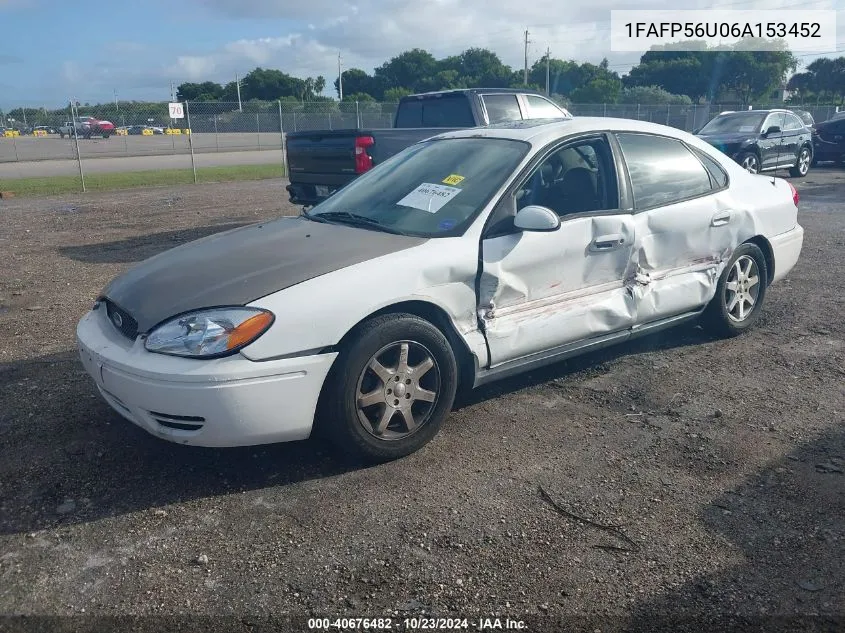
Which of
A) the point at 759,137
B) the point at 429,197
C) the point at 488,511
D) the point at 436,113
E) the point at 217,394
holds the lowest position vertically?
the point at 488,511

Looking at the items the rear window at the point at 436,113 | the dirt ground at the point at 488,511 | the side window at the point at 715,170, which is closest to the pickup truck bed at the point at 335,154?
the rear window at the point at 436,113

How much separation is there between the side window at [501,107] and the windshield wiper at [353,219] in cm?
569

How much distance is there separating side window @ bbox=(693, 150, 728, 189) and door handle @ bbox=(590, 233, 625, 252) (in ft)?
3.89

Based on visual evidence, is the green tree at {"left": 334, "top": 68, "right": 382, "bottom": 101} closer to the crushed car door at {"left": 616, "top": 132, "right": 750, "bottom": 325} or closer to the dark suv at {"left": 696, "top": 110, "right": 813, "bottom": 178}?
the dark suv at {"left": 696, "top": 110, "right": 813, "bottom": 178}

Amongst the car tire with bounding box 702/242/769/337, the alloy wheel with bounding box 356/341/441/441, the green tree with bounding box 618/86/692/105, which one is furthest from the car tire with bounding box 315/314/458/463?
the green tree with bounding box 618/86/692/105

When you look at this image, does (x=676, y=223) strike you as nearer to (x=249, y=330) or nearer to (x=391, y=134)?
(x=249, y=330)

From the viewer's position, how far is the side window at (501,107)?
32.0 ft

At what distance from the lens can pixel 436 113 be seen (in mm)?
10250

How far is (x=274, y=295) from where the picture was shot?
3350 millimetres

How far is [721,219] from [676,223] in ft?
1.67

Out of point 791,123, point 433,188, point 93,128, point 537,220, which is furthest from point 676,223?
point 93,128

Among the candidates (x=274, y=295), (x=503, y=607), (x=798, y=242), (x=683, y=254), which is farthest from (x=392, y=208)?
(x=798, y=242)

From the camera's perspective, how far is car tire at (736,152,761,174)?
629 inches

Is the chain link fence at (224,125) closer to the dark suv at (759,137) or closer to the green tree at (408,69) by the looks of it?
the dark suv at (759,137)
